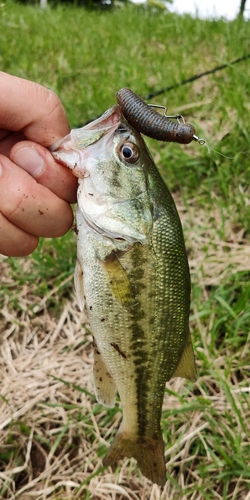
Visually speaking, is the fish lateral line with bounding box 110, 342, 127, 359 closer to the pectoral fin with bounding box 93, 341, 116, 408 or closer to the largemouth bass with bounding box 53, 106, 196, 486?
the largemouth bass with bounding box 53, 106, 196, 486

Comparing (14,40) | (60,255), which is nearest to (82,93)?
(60,255)

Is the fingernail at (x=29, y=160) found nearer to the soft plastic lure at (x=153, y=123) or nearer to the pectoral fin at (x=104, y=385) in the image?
the soft plastic lure at (x=153, y=123)

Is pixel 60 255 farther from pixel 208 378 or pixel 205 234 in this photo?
pixel 208 378

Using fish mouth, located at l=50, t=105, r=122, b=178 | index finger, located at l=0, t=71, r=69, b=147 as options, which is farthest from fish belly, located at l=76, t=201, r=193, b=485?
index finger, located at l=0, t=71, r=69, b=147

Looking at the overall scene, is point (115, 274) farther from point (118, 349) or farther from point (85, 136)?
point (85, 136)

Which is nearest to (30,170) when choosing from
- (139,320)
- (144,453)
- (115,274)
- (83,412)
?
(115,274)

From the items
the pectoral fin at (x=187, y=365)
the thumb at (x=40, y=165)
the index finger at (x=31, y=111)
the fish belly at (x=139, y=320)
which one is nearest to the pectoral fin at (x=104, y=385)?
the fish belly at (x=139, y=320)
